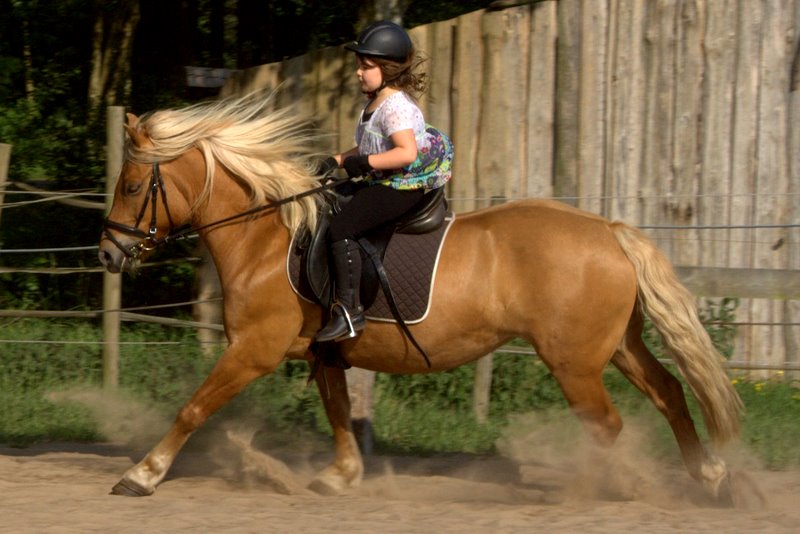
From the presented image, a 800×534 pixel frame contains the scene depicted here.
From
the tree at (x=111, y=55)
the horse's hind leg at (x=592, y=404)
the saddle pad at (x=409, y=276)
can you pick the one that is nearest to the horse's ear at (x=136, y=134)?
the saddle pad at (x=409, y=276)

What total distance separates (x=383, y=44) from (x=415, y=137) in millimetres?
513

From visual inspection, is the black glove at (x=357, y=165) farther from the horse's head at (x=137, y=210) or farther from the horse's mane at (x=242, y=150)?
the horse's head at (x=137, y=210)

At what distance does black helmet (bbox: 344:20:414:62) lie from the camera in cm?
601

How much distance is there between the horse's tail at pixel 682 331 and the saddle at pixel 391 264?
1.01 metres

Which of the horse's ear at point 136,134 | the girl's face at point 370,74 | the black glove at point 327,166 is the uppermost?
the girl's face at point 370,74

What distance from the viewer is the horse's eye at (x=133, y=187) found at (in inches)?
249

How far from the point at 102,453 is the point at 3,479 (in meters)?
1.15

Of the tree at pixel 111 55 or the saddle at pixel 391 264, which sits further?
the tree at pixel 111 55

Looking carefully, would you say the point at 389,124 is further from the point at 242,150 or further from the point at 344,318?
the point at 344,318

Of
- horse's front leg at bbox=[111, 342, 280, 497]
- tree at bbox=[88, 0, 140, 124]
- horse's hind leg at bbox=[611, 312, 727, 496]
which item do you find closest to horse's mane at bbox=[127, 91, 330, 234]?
horse's front leg at bbox=[111, 342, 280, 497]

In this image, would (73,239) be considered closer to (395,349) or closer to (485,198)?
(485,198)

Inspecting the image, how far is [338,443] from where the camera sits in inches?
267

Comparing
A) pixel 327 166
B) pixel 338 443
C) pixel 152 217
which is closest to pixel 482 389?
pixel 338 443

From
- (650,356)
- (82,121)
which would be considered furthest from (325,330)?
(82,121)
